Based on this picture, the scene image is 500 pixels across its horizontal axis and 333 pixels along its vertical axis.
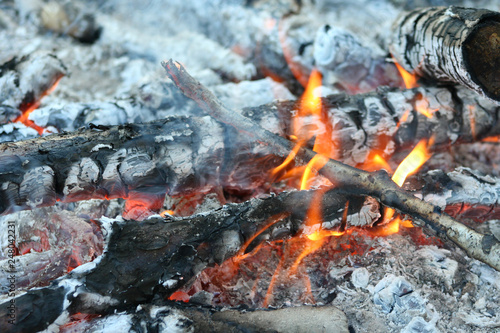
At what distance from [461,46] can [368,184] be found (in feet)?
2.60

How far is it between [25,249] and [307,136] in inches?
59.7

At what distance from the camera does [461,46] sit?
1.76 metres

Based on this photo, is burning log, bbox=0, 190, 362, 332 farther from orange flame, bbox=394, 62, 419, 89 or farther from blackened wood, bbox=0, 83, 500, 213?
orange flame, bbox=394, 62, 419, 89

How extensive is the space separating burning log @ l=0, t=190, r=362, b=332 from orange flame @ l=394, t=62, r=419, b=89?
1133 mm

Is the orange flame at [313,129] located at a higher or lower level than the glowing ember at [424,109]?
lower

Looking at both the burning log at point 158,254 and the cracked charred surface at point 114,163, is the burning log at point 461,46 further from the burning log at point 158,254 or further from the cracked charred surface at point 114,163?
the cracked charred surface at point 114,163

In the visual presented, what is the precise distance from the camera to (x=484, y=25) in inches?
67.9

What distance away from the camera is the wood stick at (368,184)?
4.51 ft

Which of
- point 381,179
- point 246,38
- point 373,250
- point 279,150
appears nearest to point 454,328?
point 373,250

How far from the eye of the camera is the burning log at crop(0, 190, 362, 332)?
1.30m

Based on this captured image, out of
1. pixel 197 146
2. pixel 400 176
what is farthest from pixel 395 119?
pixel 197 146

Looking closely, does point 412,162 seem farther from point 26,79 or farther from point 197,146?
point 26,79

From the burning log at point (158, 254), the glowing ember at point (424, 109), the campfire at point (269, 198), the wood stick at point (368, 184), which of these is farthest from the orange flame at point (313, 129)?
the glowing ember at point (424, 109)

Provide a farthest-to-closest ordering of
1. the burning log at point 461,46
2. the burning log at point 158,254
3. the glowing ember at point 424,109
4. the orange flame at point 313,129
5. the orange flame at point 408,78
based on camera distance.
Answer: the orange flame at point 408,78, the glowing ember at point 424,109, the orange flame at point 313,129, the burning log at point 461,46, the burning log at point 158,254
